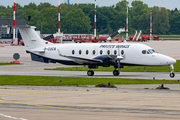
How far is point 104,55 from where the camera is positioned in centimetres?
3700

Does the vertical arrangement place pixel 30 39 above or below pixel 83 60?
above

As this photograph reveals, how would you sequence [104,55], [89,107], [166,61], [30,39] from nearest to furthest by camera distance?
[89,107], [166,61], [104,55], [30,39]

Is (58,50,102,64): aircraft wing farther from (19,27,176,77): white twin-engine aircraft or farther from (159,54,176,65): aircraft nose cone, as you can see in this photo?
(159,54,176,65): aircraft nose cone

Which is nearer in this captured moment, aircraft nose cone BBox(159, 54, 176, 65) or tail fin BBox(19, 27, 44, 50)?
aircraft nose cone BBox(159, 54, 176, 65)

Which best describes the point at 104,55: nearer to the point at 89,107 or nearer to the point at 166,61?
the point at 166,61

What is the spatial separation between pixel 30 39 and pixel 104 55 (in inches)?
369

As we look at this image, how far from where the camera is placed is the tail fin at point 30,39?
40781mm

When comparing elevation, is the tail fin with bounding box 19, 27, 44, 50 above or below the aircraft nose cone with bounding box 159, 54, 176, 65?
above

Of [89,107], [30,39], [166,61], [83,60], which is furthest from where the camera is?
[30,39]

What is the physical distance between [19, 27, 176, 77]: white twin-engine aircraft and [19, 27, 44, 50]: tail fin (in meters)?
0.66

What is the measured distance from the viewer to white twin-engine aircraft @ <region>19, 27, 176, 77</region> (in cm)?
3641

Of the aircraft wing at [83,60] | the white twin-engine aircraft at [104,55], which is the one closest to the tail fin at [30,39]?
the white twin-engine aircraft at [104,55]

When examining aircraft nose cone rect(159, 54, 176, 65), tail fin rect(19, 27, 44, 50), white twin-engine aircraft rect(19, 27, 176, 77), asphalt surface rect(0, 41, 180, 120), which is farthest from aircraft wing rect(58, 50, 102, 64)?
asphalt surface rect(0, 41, 180, 120)

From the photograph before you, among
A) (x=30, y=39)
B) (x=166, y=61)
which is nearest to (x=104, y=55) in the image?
(x=166, y=61)
